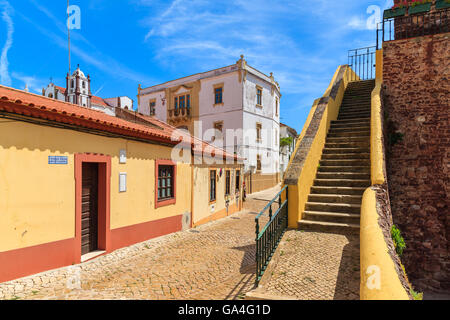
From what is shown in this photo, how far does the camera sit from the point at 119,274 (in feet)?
17.1

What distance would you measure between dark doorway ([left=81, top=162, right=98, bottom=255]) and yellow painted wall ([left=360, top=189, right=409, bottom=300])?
6248 millimetres

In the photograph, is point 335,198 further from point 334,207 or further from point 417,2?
point 417,2

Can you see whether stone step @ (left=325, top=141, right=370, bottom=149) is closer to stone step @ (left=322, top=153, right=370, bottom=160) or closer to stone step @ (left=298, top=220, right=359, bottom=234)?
stone step @ (left=322, top=153, right=370, bottom=160)

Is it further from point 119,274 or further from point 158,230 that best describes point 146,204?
point 119,274

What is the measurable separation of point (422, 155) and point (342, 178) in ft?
15.0

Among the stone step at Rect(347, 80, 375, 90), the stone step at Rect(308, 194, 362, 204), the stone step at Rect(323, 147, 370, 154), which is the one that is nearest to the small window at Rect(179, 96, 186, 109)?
the stone step at Rect(347, 80, 375, 90)

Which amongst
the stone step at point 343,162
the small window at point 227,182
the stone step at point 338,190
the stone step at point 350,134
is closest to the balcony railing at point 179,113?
the small window at point 227,182

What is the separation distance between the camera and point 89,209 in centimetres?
647

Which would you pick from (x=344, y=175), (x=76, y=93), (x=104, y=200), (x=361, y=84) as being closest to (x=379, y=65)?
(x=361, y=84)

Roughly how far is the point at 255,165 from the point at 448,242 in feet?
55.0

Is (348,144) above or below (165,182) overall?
above

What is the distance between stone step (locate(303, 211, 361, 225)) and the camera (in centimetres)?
530

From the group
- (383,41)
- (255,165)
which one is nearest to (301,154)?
(383,41)

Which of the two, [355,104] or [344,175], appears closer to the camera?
[344,175]
